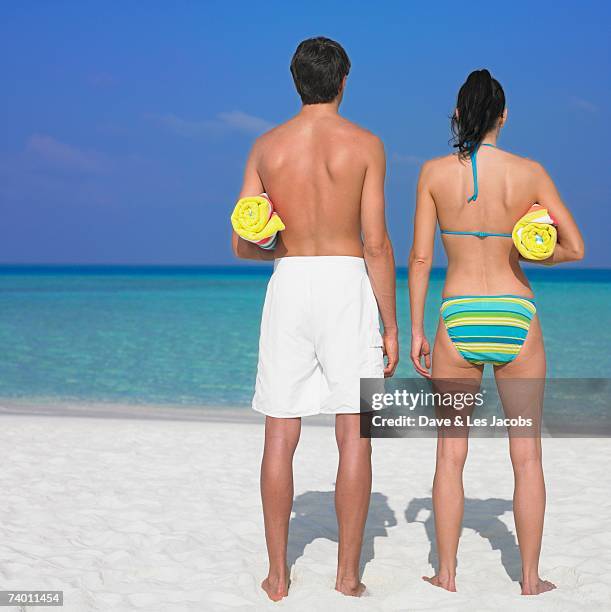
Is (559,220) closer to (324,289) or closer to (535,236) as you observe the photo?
(535,236)

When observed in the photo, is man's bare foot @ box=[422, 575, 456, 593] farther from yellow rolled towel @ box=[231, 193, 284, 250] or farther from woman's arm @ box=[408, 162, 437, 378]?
yellow rolled towel @ box=[231, 193, 284, 250]

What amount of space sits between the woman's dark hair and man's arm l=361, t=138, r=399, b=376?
0.34 metres

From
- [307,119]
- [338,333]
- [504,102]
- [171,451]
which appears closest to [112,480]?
A: [171,451]

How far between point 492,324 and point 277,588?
57.6 inches

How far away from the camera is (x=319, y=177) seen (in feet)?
11.8

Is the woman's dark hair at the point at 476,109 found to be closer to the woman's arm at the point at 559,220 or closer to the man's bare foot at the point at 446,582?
the woman's arm at the point at 559,220

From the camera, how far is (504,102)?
3.56m

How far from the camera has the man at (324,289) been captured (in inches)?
140

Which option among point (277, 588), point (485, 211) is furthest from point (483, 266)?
point (277, 588)

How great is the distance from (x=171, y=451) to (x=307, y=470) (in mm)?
1220

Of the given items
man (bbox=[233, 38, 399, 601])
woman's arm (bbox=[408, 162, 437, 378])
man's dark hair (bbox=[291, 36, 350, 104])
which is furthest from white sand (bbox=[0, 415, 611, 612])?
man's dark hair (bbox=[291, 36, 350, 104])

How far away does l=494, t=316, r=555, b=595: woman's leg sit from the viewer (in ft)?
11.8

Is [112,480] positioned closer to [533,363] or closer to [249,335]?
[533,363]

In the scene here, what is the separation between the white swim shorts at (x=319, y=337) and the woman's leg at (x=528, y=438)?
56 cm
